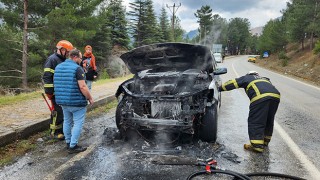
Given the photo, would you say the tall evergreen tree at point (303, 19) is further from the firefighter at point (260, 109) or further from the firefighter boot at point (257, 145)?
the firefighter boot at point (257, 145)

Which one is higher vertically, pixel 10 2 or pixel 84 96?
pixel 10 2

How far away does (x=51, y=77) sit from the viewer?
17.5 ft

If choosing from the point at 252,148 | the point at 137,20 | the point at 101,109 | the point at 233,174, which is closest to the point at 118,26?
the point at 137,20

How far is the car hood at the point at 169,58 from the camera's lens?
589cm

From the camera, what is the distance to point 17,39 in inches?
755

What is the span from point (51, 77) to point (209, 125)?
9.53 ft

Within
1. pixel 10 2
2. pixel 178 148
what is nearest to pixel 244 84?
pixel 178 148

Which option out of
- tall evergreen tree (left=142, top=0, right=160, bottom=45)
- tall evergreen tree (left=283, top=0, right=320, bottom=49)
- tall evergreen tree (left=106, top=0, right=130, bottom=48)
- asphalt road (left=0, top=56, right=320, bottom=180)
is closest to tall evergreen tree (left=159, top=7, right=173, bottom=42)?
tall evergreen tree (left=142, top=0, right=160, bottom=45)

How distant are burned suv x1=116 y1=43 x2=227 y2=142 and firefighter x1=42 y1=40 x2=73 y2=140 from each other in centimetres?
111

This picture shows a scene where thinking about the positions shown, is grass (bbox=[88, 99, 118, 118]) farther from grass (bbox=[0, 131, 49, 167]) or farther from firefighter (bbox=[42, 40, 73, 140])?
grass (bbox=[0, 131, 49, 167])

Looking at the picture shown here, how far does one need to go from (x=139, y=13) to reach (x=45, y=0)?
2323cm

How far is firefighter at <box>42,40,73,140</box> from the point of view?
17.4 ft

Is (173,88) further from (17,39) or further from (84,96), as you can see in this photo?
(17,39)

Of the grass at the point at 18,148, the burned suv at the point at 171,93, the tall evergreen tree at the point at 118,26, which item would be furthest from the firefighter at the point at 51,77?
the tall evergreen tree at the point at 118,26
